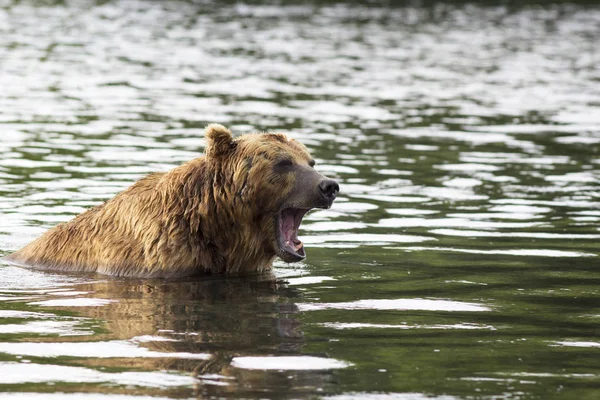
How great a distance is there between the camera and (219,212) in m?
10.3

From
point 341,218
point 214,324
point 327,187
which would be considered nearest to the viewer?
point 214,324

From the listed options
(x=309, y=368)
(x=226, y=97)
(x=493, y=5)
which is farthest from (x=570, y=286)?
(x=493, y=5)

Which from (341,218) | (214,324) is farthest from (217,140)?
(341,218)

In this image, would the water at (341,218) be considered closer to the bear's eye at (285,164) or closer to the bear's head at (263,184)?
the bear's head at (263,184)

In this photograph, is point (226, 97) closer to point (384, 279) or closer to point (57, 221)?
point (57, 221)

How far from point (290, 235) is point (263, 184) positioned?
0.58 metres

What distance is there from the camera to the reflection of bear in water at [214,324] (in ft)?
23.1

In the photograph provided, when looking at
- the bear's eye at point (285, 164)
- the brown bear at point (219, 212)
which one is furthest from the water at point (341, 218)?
the bear's eye at point (285, 164)

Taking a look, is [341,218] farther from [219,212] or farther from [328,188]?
[328,188]

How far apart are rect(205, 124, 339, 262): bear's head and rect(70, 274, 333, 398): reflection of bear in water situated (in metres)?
0.41

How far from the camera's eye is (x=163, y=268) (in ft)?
33.6

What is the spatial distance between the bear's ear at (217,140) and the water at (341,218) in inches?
40.9

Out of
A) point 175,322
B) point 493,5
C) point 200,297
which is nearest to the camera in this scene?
point 175,322

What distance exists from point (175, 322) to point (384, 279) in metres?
2.44
